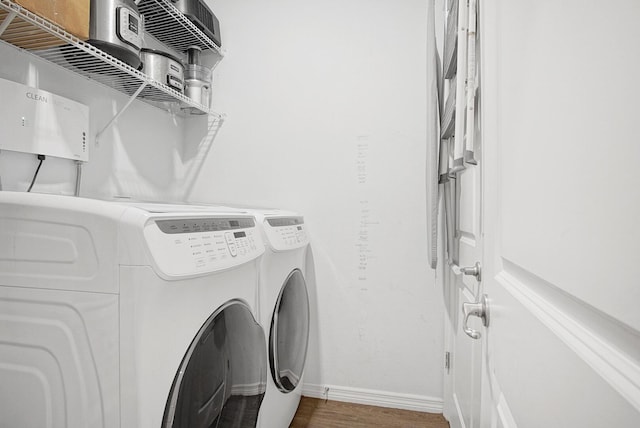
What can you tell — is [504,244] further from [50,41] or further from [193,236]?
[50,41]

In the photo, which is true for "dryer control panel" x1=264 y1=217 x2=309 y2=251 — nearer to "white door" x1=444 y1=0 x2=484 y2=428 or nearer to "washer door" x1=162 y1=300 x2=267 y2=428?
"washer door" x1=162 y1=300 x2=267 y2=428

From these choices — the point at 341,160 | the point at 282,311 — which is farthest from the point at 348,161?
the point at 282,311

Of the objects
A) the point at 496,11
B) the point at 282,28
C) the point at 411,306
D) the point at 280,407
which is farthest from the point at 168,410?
the point at 282,28

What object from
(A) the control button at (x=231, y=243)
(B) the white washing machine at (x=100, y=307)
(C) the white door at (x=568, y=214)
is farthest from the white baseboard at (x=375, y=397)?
(C) the white door at (x=568, y=214)

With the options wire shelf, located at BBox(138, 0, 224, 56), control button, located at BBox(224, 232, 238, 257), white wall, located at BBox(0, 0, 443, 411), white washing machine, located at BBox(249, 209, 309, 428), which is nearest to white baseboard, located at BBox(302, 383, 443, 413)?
white wall, located at BBox(0, 0, 443, 411)

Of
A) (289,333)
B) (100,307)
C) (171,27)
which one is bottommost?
(289,333)

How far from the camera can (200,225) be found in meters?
0.95

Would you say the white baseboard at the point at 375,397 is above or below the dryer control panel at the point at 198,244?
below

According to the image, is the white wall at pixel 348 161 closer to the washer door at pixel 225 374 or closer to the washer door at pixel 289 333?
the washer door at pixel 289 333

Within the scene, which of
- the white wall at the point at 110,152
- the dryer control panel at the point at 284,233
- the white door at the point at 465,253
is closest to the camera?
the white door at the point at 465,253

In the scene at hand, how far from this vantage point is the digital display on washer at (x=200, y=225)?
2.74ft

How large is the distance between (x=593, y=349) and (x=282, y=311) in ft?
4.80

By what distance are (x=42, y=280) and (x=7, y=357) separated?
0.75 ft

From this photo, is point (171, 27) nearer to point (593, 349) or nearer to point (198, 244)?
point (198, 244)
